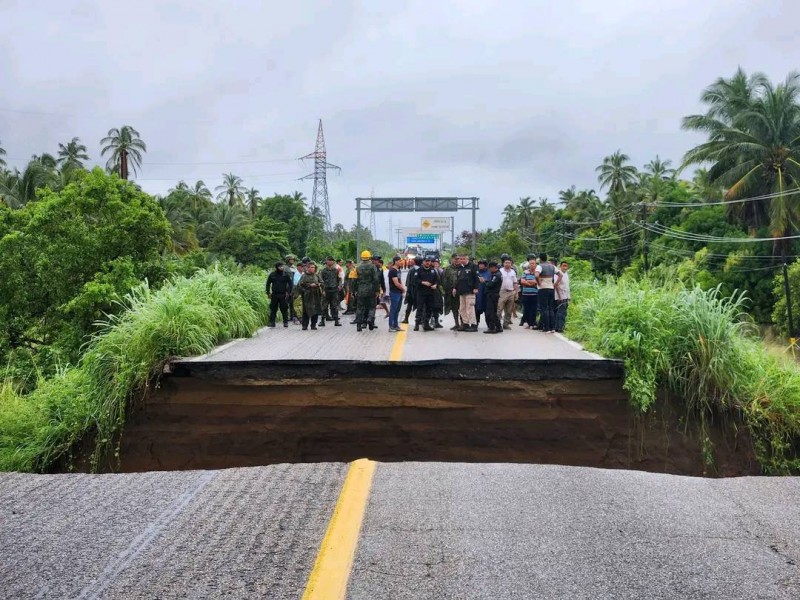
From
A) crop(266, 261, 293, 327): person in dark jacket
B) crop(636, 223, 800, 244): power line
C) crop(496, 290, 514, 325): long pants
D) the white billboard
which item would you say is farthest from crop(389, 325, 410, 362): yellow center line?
the white billboard

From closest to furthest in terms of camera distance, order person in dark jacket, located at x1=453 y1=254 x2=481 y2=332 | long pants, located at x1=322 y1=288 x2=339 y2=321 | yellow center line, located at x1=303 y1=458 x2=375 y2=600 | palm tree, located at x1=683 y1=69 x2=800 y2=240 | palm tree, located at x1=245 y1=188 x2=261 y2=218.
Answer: yellow center line, located at x1=303 y1=458 x2=375 y2=600
person in dark jacket, located at x1=453 y1=254 x2=481 y2=332
long pants, located at x1=322 y1=288 x2=339 y2=321
palm tree, located at x1=683 y1=69 x2=800 y2=240
palm tree, located at x1=245 y1=188 x2=261 y2=218

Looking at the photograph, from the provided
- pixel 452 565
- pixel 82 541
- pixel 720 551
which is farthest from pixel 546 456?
pixel 82 541

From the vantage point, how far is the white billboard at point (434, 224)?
5659 centimetres

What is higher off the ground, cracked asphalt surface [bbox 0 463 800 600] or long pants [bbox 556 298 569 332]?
long pants [bbox 556 298 569 332]

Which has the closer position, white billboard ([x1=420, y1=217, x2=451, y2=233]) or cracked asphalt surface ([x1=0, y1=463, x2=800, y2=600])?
cracked asphalt surface ([x1=0, y1=463, x2=800, y2=600])

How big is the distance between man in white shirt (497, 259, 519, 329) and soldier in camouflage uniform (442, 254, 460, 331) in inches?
37.4

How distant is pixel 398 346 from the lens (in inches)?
472

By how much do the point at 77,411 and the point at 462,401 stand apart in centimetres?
559

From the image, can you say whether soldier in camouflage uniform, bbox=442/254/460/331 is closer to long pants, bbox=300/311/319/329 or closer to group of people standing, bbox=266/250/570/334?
group of people standing, bbox=266/250/570/334

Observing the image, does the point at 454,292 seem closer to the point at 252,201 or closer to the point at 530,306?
the point at 530,306

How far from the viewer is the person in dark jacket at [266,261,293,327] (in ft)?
49.8

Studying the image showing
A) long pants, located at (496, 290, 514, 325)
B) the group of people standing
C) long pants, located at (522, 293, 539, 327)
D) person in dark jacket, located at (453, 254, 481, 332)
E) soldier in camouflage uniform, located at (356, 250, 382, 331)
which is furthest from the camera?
long pants, located at (522, 293, 539, 327)

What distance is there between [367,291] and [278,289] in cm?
218

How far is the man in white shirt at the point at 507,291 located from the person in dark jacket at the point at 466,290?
1.94ft
